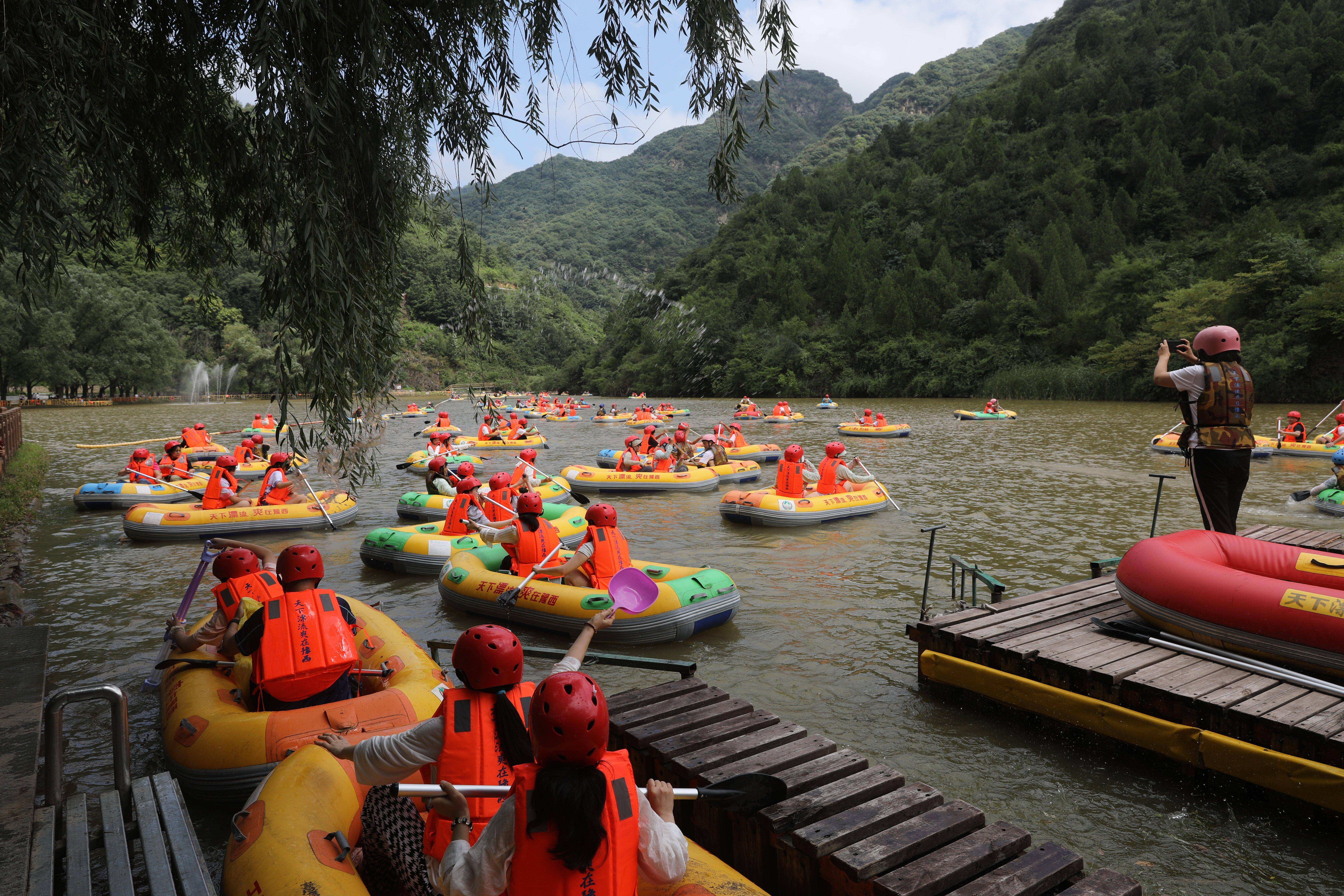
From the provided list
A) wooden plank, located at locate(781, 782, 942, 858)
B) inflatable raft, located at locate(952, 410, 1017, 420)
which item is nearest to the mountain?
inflatable raft, located at locate(952, 410, 1017, 420)

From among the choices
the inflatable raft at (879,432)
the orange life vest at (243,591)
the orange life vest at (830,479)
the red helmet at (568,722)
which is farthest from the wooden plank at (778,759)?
the inflatable raft at (879,432)

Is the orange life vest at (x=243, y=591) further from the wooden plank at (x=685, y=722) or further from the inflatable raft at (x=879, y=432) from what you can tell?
the inflatable raft at (x=879, y=432)

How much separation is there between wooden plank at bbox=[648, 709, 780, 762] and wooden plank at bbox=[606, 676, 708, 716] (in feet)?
1.43

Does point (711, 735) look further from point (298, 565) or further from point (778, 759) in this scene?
point (298, 565)

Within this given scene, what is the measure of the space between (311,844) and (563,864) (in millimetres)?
1399

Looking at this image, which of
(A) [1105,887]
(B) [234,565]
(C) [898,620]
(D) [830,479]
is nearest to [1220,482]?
(C) [898,620]

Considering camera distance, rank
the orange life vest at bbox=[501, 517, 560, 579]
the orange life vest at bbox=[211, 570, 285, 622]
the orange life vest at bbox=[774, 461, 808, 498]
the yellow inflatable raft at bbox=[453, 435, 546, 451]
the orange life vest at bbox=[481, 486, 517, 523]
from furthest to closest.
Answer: the yellow inflatable raft at bbox=[453, 435, 546, 451], the orange life vest at bbox=[774, 461, 808, 498], the orange life vest at bbox=[481, 486, 517, 523], the orange life vest at bbox=[501, 517, 560, 579], the orange life vest at bbox=[211, 570, 285, 622]

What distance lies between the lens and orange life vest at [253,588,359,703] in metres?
4.29

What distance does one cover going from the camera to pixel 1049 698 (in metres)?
4.96

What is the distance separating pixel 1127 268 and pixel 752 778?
1996 inches

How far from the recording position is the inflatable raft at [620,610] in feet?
23.5

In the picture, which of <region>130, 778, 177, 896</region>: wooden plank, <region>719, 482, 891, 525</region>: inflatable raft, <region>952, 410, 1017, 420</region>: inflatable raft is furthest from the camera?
<region>952, 410, 1017, 420</region>: inflatable raft

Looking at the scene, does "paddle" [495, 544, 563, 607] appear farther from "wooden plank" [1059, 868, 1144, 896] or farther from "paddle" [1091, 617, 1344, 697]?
"wooden plank" [1059, 868, 1144, 896]

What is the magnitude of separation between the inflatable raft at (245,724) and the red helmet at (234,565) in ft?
2.00
